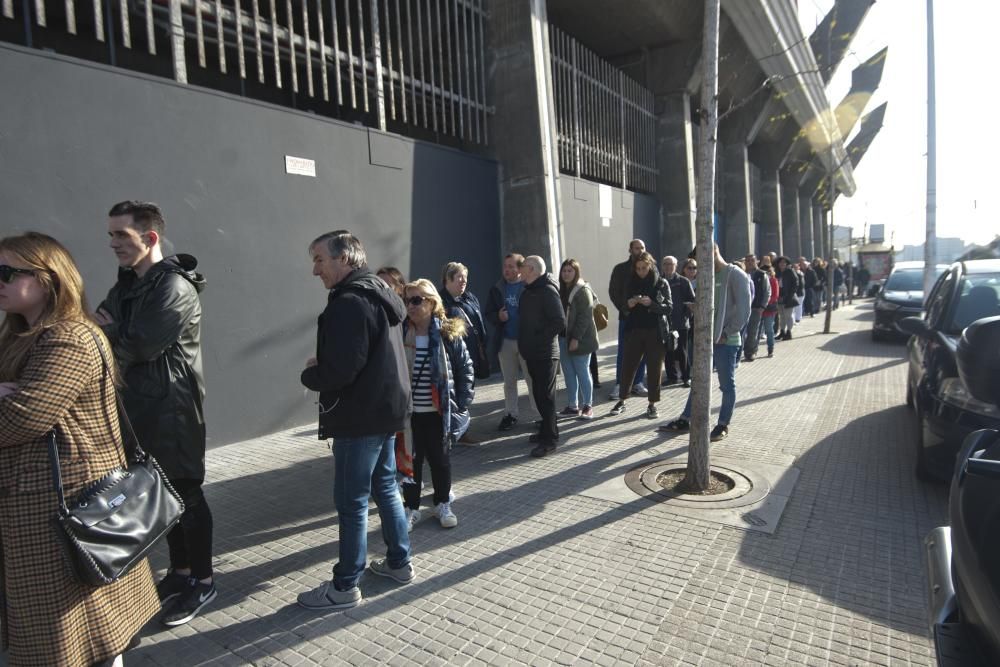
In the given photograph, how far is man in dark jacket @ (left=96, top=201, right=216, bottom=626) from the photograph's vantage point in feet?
8.66

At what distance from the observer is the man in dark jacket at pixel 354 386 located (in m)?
2.62

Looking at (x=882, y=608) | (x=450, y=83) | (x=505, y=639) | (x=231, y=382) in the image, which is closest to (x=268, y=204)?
(x=231, y=382)

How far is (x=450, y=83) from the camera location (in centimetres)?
838

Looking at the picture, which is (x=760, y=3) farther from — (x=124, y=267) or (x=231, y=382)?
(x=124, y=267)

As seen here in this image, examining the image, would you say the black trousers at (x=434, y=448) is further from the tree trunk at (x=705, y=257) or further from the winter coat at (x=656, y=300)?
the winter coat at (x=656, y=300)

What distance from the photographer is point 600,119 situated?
12.1 meters

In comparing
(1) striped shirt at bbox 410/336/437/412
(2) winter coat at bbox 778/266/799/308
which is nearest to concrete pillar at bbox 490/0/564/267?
(1) striped shirt at bbox 410/336/437/412

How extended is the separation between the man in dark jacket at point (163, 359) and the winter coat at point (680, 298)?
599 centimetres

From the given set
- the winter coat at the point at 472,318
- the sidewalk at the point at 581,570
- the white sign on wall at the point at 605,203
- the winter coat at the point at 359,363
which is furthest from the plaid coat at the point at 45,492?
the white sign on wall at the point at 605,203

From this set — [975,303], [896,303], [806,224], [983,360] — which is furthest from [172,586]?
[806,224]

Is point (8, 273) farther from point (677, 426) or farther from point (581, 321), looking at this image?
point (677, 426)

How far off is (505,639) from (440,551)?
0.91 m

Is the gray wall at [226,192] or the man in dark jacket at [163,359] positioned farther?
the gray wall at [226,192]

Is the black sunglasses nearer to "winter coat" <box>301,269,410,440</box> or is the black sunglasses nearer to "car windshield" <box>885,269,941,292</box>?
"winter coat" <box>301,269,410,440</box>
